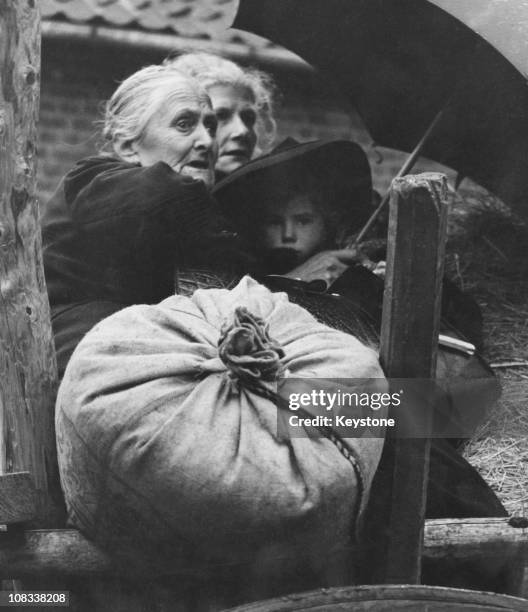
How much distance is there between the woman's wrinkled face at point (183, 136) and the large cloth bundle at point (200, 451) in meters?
1.29

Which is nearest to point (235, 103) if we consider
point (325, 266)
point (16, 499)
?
point (325, 266)

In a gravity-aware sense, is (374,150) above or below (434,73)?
below

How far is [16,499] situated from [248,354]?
0.65 meters

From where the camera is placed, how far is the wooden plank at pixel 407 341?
1981 mm

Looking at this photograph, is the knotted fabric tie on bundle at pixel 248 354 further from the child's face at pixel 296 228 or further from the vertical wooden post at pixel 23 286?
the child's face at pixel 296 228

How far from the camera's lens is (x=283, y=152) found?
3281 mm

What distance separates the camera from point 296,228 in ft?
10.8

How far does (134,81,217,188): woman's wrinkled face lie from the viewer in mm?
3281

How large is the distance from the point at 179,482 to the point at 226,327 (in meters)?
0.33

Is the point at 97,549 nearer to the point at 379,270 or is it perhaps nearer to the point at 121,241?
the point at 121,241

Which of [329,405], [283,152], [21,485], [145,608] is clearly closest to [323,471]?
[329,405]

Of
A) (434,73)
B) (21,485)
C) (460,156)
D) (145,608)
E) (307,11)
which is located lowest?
(145,608)

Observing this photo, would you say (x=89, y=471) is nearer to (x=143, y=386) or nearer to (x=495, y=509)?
(x=143, y=386)

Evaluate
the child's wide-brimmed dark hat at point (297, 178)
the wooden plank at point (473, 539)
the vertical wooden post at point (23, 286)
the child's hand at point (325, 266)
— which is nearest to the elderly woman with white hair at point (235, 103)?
the child's wide-brimmed dark hat at point (297, 178)
